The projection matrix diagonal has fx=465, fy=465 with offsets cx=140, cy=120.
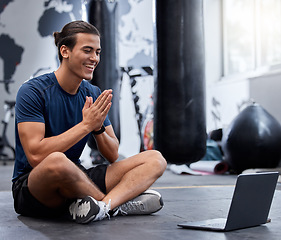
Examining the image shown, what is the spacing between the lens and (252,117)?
202 inches

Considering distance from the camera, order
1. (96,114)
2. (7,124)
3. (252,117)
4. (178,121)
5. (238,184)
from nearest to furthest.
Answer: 1. (238,184)
2. (96,114)
3. (178,121)
4. (252,117)
5. (7,124)

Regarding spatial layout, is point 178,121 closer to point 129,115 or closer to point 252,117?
point 252,117

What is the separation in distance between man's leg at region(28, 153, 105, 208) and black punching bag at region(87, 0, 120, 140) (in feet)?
9.94

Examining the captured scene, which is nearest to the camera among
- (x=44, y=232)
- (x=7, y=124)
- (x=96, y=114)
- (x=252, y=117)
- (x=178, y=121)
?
(x=44, y=232)

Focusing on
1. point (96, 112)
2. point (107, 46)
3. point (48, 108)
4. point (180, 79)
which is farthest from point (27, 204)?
point (107, 46)

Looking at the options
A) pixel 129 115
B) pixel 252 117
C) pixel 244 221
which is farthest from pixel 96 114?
pixel 129 115

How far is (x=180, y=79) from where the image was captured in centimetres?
387

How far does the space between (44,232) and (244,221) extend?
873 millimetres

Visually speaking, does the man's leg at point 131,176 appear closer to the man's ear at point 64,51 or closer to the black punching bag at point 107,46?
the man's ear at point 64,51

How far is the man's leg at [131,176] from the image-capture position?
234 cm

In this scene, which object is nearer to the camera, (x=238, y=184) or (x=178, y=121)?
(x=238, y=184)

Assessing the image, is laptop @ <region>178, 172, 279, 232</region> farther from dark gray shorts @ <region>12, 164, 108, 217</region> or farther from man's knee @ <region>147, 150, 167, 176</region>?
dark gray shorts @ <region>12, 164, 108, 217</region>

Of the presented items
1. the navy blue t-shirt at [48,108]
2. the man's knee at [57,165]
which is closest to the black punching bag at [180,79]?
the navy blue t-shirt at [48,108]

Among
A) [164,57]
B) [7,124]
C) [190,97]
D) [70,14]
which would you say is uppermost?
[70,14]
